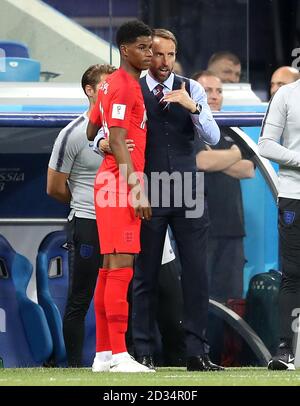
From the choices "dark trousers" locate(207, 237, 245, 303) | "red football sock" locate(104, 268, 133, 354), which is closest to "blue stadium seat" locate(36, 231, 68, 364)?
"dark trousers" locate(207, 237, 245, 303)

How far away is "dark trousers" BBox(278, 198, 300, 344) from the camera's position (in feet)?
29.1

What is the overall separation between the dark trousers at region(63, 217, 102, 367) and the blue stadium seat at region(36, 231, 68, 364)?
30.5 inches

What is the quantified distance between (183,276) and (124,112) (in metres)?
1.00

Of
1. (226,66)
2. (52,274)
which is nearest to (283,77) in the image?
(226,66)

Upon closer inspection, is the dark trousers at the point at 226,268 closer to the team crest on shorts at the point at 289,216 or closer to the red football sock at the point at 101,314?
the team crest on shorts at the point at 289,216

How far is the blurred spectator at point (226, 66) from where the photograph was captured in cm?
1202

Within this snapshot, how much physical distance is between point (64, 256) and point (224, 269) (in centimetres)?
104

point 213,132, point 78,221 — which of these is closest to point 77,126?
point 78,221

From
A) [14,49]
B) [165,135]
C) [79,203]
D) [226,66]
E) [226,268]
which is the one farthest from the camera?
[226,66]

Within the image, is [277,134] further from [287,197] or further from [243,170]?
[243,170]

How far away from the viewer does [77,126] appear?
31.3 feet

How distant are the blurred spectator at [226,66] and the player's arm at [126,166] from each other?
3789 mm

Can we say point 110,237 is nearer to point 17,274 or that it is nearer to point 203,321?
point 203,321

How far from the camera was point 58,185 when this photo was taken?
9.65m
